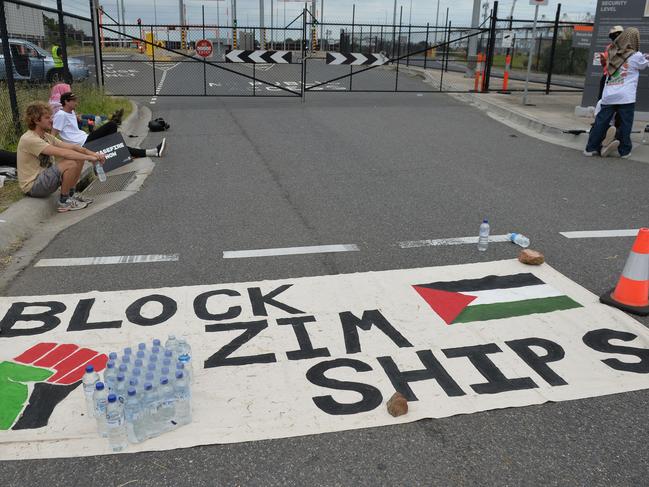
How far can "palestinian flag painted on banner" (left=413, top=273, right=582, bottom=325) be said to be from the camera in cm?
474

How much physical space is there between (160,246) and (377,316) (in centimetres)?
256

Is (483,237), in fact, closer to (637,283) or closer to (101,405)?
(637,283)

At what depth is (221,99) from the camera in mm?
18859

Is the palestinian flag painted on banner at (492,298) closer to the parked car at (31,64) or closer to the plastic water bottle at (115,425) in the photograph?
the plastic water bottle at (115,425)

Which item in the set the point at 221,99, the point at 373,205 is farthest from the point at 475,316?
the point at 221,99

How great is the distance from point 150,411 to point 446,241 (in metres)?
3.88

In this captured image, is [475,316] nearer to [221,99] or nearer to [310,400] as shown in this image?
[310,400]

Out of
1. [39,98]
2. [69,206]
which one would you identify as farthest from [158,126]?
[69,206]

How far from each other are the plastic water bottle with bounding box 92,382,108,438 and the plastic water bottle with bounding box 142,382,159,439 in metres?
0.20

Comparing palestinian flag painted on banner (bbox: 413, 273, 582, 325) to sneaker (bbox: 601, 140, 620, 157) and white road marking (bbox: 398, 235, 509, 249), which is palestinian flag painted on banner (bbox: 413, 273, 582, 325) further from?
sneaker (bbox: 601, 140, 620, 157)

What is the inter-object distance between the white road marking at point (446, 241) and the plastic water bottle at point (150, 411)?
3.43 m

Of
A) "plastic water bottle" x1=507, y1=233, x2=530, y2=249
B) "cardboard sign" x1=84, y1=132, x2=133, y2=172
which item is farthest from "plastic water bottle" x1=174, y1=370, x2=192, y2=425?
"cardboard sign" x1=84, y1=132, x2=133, y2=172

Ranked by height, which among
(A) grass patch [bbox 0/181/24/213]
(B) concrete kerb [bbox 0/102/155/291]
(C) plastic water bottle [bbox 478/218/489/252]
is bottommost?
(B) concrete kerb [bbox 0/102/155/291]

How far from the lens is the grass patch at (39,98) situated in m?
9.74
